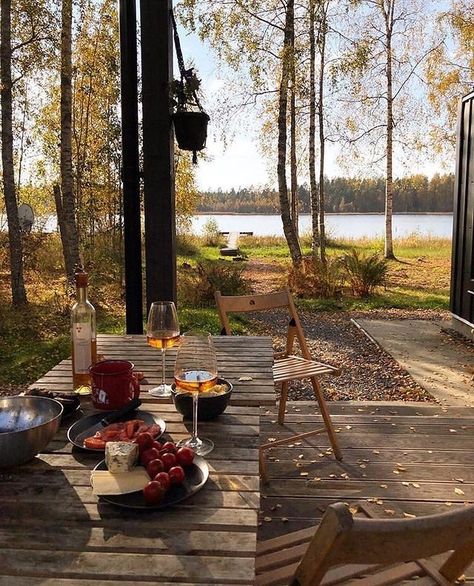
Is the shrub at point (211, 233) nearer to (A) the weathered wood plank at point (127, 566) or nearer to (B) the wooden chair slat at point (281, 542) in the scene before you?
(B) the wooden chair slat at point (281, 542)

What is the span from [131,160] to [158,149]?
18 cm

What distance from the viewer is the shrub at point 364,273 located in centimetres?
856

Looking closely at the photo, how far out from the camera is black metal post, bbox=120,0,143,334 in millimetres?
3127

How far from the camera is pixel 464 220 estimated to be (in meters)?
5.91

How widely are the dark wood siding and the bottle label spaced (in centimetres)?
486

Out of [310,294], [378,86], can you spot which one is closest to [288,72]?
[310,294]

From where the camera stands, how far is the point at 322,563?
78 cm

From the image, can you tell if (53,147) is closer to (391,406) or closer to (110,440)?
(391,406)

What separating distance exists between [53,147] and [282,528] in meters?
8.30

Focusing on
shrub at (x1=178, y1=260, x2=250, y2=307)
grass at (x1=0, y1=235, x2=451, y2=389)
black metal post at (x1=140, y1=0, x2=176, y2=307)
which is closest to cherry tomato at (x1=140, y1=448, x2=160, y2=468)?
black metal post at (x1=140, y1=0, x2=176, y2=307)

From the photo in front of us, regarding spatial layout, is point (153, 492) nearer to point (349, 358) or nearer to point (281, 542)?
point (281, 542)

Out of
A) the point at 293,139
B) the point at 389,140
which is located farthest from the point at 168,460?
the point at 389,140

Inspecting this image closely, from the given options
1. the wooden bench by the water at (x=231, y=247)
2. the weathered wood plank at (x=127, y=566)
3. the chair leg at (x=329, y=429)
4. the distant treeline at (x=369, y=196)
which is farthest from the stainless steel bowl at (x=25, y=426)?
the distant treeline at (x=369, y=196)

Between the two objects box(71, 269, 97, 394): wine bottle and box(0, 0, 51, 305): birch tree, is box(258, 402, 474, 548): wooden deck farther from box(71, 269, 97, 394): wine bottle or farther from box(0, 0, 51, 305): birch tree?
box(0, 0, 51, 305): birch tree
